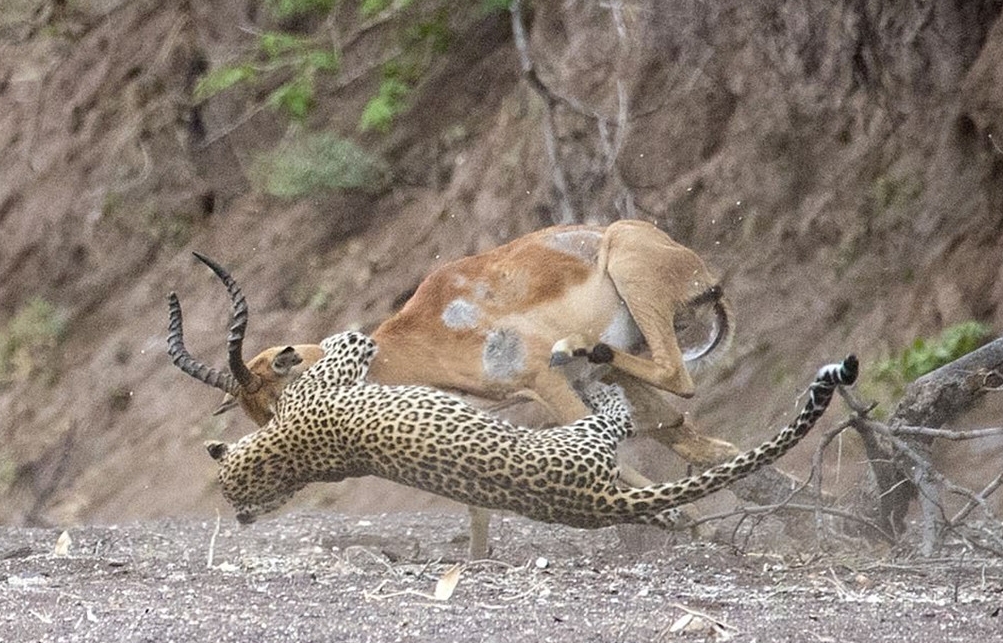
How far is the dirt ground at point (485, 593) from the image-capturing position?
5980 millimetres

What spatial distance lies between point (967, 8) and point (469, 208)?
4109mm

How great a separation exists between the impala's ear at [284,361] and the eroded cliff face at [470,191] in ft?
12.1

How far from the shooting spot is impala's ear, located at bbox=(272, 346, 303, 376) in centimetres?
823

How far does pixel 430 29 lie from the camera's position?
13.7 metres

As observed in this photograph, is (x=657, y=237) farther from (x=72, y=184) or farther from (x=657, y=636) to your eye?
(x=72, y=184)

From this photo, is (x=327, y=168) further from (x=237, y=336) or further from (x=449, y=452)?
(x=449, y=452)

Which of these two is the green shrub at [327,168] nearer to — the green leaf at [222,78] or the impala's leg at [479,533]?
the green leaf at [222,78]

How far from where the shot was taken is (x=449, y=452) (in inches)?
290

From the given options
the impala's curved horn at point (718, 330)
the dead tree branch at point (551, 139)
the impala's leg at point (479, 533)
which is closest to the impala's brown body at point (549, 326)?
the impala's curved horn at point (718, 330)

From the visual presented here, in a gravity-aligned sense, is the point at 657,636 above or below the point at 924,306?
above

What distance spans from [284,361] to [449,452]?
1.27 meters

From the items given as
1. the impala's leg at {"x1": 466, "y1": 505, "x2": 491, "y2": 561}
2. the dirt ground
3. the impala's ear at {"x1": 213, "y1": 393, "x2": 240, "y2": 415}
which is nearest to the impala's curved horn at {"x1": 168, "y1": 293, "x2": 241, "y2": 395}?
the impala's ear at {"x1": 213, "y1": 393, "x2": 240, "y2": 415}

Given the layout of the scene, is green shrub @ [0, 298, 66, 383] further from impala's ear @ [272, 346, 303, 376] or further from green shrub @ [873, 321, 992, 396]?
green shrub @ [873, 321, 992, 396]

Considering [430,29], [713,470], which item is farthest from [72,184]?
[713,470]
